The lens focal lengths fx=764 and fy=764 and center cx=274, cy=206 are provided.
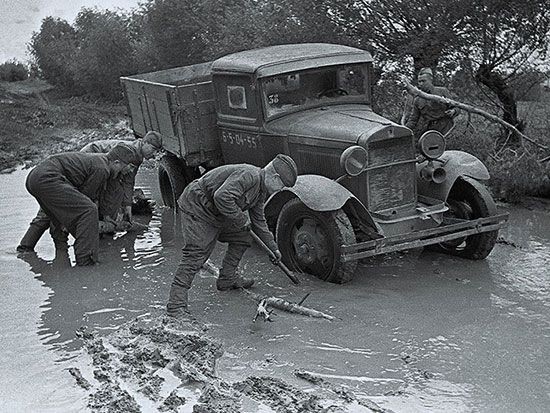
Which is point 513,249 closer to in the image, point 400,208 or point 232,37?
point 400,208

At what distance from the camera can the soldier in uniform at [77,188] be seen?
28.1 feet

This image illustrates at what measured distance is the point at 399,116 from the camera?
1332 cm

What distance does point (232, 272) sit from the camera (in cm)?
756

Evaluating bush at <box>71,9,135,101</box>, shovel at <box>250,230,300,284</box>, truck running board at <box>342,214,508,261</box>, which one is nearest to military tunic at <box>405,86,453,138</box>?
truck running board at <box>342,214,508,261</box>

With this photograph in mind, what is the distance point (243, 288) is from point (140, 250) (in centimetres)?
223

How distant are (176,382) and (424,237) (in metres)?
3.39

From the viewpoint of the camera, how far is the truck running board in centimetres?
727

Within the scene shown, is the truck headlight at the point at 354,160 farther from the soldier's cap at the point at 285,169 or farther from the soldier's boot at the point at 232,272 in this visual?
the soldier's boot at the point at 232,272

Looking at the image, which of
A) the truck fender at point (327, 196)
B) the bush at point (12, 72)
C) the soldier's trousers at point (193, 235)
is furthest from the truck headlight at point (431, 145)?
the bush at point (12, 72)

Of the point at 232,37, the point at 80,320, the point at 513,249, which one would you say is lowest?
the point at 513,249

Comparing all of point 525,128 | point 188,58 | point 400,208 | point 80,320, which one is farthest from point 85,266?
point 188,58

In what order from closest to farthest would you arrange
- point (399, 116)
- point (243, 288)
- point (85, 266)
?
point (243, 288) → point (85, 266) → point (399, 116)

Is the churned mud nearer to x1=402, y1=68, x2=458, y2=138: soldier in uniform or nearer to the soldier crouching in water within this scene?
the soldier crouching in water

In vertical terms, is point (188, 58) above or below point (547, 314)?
above
